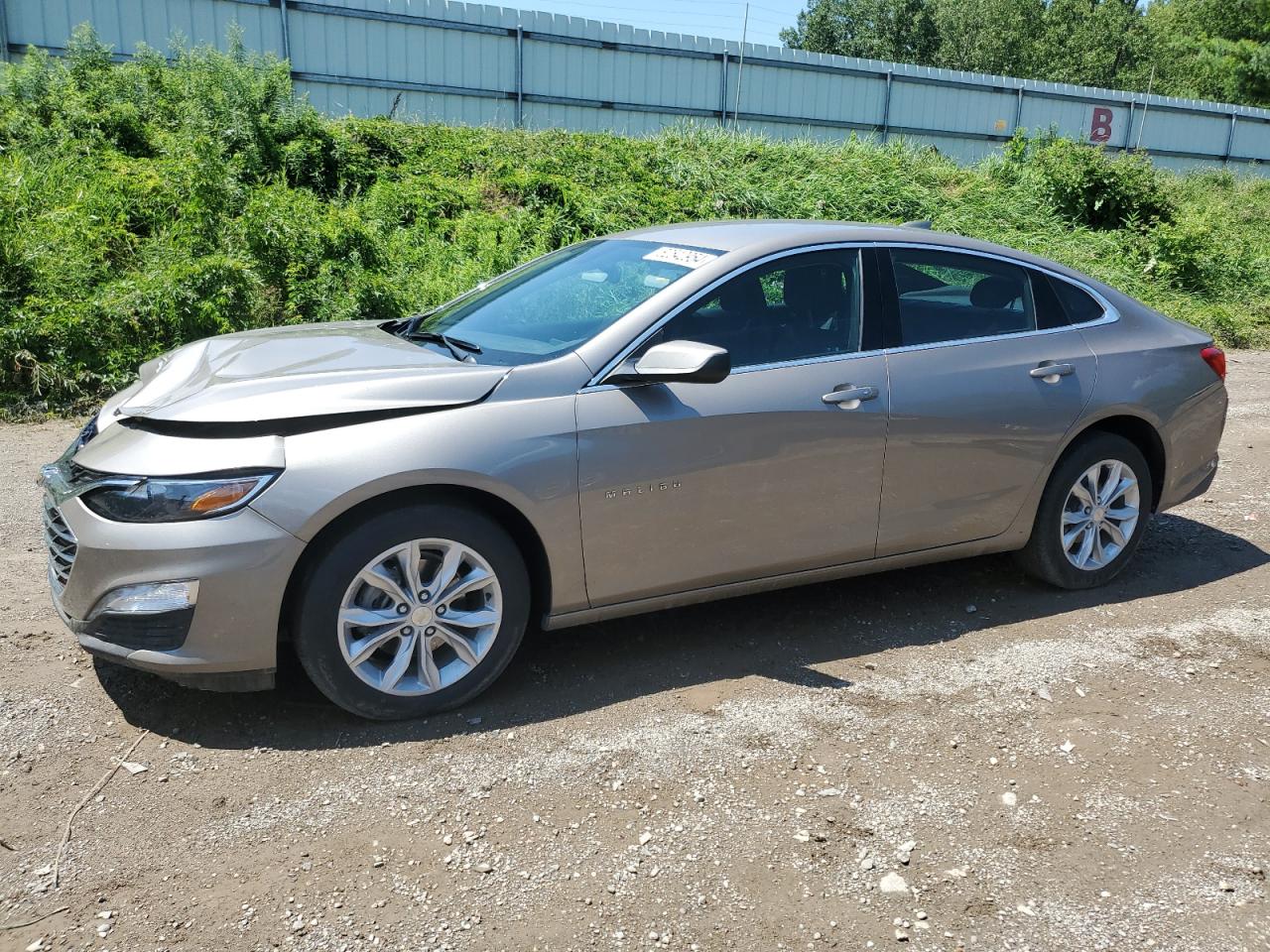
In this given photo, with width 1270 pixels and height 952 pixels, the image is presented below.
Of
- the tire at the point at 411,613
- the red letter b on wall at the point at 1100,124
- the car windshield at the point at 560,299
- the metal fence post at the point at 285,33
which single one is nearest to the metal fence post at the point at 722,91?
the metal fence post at the point at 285,33

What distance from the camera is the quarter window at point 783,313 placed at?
14.6ft

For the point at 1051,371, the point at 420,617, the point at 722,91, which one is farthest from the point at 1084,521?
the point at 722,91

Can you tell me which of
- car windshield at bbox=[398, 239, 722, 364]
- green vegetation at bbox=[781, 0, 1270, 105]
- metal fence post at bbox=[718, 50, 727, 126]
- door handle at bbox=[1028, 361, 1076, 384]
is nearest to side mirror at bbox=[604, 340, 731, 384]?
car windshield at bbox=[398, 239, 722, 364]

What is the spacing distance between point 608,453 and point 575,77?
1569cm

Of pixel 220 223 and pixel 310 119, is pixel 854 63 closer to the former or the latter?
pixel 310 119

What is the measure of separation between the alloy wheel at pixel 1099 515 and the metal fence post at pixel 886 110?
17.3 metres

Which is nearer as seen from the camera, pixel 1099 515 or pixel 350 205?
pixel 1099 515

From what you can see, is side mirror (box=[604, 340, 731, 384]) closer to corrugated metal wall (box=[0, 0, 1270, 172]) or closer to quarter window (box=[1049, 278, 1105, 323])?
quarter window (box=[1049, 278, 1105, 323])

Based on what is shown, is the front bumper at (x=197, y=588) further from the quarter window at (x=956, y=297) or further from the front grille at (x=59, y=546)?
the quarter window at (x=956, y=297)

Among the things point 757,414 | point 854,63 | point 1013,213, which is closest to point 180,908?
point 757,414

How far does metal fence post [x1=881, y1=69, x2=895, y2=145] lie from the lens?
2138cm

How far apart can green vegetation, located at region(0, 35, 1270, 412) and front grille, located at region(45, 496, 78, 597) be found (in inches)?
201

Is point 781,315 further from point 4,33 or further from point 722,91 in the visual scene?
point 722,91

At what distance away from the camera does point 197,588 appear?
11.7 feet
